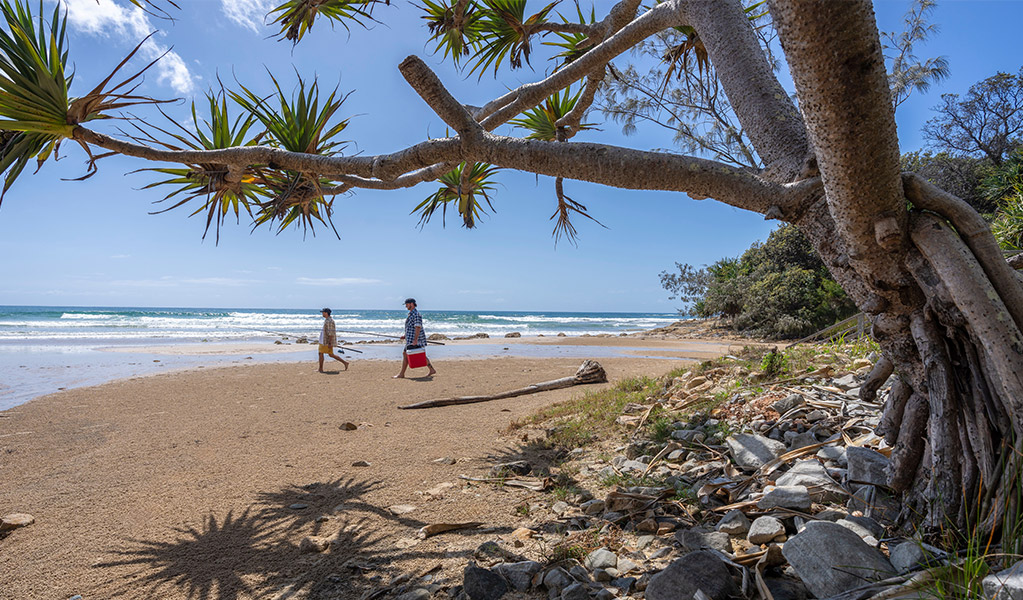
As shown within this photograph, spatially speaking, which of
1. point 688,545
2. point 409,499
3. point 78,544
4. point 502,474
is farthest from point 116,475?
point 688,545

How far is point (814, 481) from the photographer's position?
2.33 meters

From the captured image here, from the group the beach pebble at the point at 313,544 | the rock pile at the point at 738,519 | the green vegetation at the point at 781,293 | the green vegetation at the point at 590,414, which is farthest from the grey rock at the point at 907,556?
the green vegetation at the point at 781,293

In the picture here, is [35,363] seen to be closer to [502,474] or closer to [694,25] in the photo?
[502,474]

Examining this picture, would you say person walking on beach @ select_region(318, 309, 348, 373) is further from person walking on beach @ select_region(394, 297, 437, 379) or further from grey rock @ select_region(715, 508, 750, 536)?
grey rock @ select_region(715, 508, 750, 536)

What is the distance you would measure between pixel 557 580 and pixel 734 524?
2.84 ft

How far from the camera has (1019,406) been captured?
1488mm

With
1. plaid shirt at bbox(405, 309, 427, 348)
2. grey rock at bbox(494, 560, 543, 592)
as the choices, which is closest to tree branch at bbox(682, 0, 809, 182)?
grey rock at bbox(494, 560, 543, 592)

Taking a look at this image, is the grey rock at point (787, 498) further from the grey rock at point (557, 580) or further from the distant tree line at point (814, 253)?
the distant tree line at point (814, 253)

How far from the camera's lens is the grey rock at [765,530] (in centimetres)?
198

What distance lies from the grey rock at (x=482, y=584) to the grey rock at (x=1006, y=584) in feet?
5.12

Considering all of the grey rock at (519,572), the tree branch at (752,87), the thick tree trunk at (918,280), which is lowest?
the grey rock at (519,572)

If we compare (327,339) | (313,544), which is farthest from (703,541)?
(327,339)

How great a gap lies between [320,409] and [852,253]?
6.40 m

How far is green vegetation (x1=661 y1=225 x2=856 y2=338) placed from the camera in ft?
53.0
